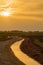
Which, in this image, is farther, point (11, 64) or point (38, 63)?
point (38, 63)

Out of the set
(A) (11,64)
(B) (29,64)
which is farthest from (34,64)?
(A) (11,64)

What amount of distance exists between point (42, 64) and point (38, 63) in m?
0.70

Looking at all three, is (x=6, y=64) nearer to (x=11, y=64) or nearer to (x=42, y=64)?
(x=11, y=64)

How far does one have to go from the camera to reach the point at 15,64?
19734 mm

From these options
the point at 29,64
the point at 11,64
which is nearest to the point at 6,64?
the point at 11,64

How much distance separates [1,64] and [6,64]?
363 millimetres

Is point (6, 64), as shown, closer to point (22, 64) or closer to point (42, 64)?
point (22, 64)

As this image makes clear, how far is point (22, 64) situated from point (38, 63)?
167 centimetres

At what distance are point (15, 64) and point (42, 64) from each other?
209 centimetres

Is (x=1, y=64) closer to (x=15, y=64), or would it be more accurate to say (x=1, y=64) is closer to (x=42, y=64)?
(x=15, y=64)

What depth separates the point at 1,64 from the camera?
19703 mm

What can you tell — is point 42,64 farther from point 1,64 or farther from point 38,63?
point 1,64

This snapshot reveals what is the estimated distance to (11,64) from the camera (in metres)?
19.8

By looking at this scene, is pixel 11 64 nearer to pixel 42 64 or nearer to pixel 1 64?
pixel 1 64
